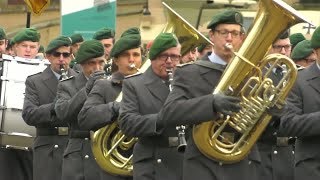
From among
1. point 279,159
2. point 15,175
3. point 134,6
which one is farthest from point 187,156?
point 134,6

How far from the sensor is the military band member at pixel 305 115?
8766 mm

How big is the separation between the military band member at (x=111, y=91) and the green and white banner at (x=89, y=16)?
4174 mm

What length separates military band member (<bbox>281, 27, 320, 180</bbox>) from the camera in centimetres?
877

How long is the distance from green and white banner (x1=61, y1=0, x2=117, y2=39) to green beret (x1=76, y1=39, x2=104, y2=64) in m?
3.60

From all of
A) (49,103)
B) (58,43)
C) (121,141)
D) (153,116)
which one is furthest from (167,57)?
(49,103)

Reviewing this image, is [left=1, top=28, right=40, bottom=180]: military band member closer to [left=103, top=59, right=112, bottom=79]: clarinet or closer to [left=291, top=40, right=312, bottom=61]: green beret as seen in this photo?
[left=103, top=59, right=112, bottom=79]: clarinet

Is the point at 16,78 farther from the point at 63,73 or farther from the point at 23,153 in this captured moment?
the point at 23,153

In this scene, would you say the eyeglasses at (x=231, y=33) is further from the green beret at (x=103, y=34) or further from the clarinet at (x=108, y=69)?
the green beret at (x=103, y=34)

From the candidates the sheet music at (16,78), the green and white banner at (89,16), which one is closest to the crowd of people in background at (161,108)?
the sheet music at (16,78)

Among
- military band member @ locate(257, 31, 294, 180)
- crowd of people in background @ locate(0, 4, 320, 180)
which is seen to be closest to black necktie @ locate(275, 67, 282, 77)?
crowd of people in background @ locate(0, 4, 320, 180)

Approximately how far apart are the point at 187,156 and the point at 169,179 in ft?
2.53

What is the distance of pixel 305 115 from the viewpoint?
28.6 feet

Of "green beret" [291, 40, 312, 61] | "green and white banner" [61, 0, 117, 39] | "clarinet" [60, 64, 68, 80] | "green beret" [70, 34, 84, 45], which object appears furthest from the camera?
"green and white banner" [61, 0, 117, 39]

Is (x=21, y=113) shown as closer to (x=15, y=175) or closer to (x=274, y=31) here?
(x=15, y=175)
